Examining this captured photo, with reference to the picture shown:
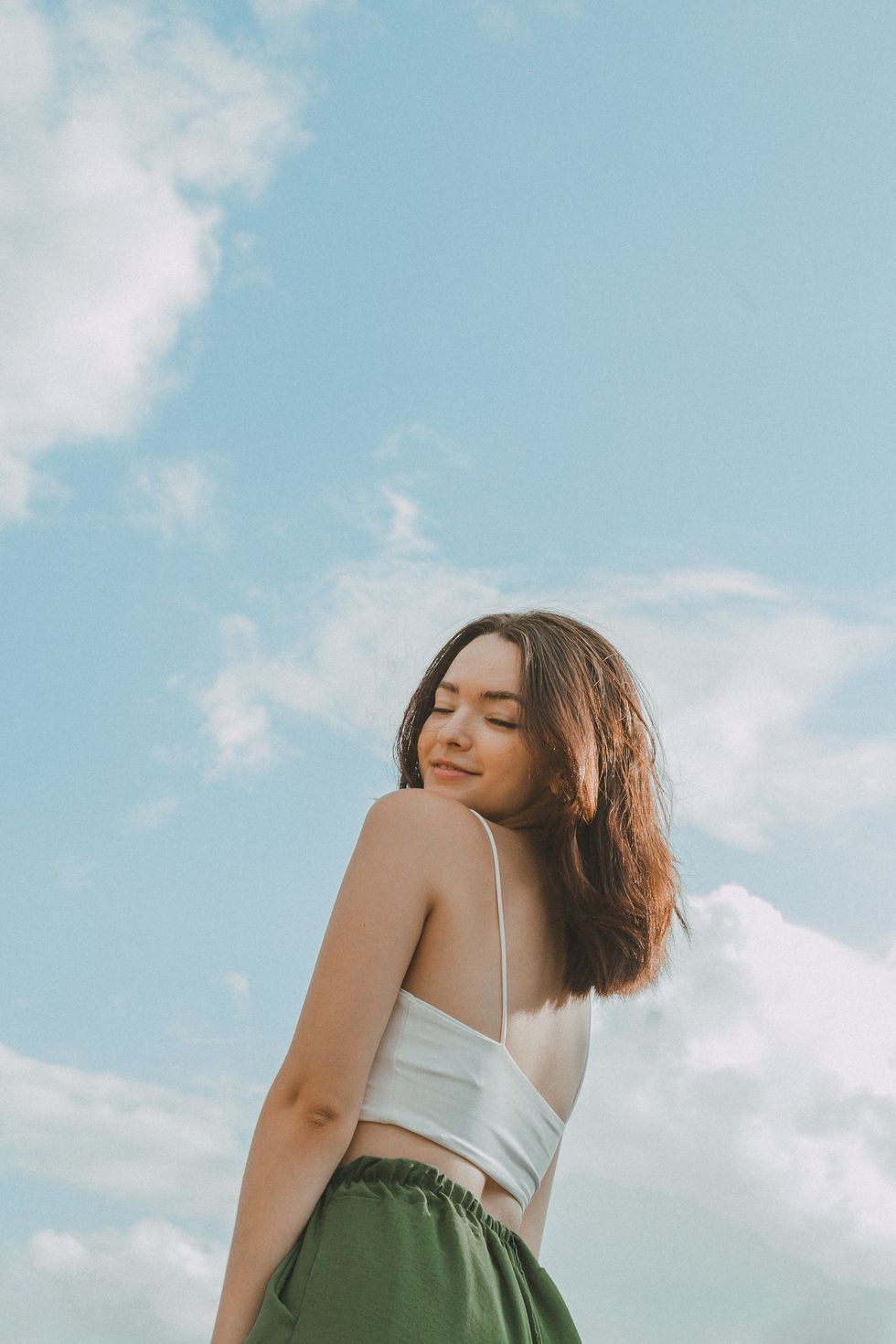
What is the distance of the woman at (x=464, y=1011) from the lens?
263cm

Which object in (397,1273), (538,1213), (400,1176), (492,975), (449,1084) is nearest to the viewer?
(397,1273)

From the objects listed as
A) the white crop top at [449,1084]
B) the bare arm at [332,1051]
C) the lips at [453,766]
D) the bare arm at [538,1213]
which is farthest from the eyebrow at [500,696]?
the bare arm at [538,1213]

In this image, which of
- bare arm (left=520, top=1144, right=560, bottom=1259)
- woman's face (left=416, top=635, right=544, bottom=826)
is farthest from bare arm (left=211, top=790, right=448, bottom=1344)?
bare arm (left=520, top=1144, right=560, bottom=1259)

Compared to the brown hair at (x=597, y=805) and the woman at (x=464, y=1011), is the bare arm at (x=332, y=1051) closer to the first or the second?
the woman at (x=464, y=1011)

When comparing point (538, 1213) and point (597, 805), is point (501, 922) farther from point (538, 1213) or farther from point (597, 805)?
point (538, 1213)

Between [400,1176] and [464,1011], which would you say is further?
[464,1011]

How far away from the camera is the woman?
2.63m

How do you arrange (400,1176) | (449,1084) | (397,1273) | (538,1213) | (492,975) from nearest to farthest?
(397,1273), (400,1176), (449,1084), (492,975), (538,1213)

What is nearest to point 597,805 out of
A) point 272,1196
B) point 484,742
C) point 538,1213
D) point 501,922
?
point 484,742

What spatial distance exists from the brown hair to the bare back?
0.27 ft

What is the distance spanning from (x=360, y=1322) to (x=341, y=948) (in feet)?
2.29

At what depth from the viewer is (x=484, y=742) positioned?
11.3 feet

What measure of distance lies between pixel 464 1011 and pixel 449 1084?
0.15m

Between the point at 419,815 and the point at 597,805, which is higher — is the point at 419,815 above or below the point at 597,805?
below
